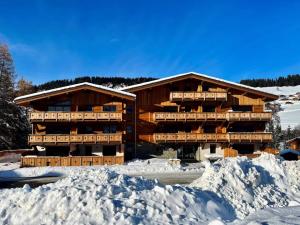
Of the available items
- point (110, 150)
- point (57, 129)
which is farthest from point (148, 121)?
point (57, 129)

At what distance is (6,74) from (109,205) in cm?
4295

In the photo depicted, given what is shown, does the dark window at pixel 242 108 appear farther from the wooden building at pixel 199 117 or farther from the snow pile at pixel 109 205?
the snow pile at pixel 109 205

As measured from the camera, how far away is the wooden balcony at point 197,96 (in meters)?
44.4

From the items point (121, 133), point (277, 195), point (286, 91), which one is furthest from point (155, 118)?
point (286, 91)

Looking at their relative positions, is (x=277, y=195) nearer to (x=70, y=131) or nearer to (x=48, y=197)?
(x=48, y=197)

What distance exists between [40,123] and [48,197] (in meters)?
30.4

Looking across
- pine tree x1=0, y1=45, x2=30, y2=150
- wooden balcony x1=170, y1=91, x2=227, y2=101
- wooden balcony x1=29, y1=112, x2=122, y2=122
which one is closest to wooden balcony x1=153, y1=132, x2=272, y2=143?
wooden balcony x1=170, y1=91, x2=227, y2=101

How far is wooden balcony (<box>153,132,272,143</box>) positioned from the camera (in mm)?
43094

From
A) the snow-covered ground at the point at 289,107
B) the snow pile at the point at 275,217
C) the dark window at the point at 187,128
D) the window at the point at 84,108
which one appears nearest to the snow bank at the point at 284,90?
the snow-covered ground at the point at 289,107

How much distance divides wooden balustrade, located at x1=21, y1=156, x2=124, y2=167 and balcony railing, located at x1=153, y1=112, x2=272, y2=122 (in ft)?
24.4

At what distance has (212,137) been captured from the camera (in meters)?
44.1

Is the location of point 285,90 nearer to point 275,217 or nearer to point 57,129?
point 57,129

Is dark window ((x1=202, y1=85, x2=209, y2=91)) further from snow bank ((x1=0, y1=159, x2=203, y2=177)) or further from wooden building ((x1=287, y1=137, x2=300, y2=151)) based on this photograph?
wooden building ((x1=287, y1=137, x2=300, y2=151))

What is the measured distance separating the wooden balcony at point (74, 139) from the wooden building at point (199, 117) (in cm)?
506
